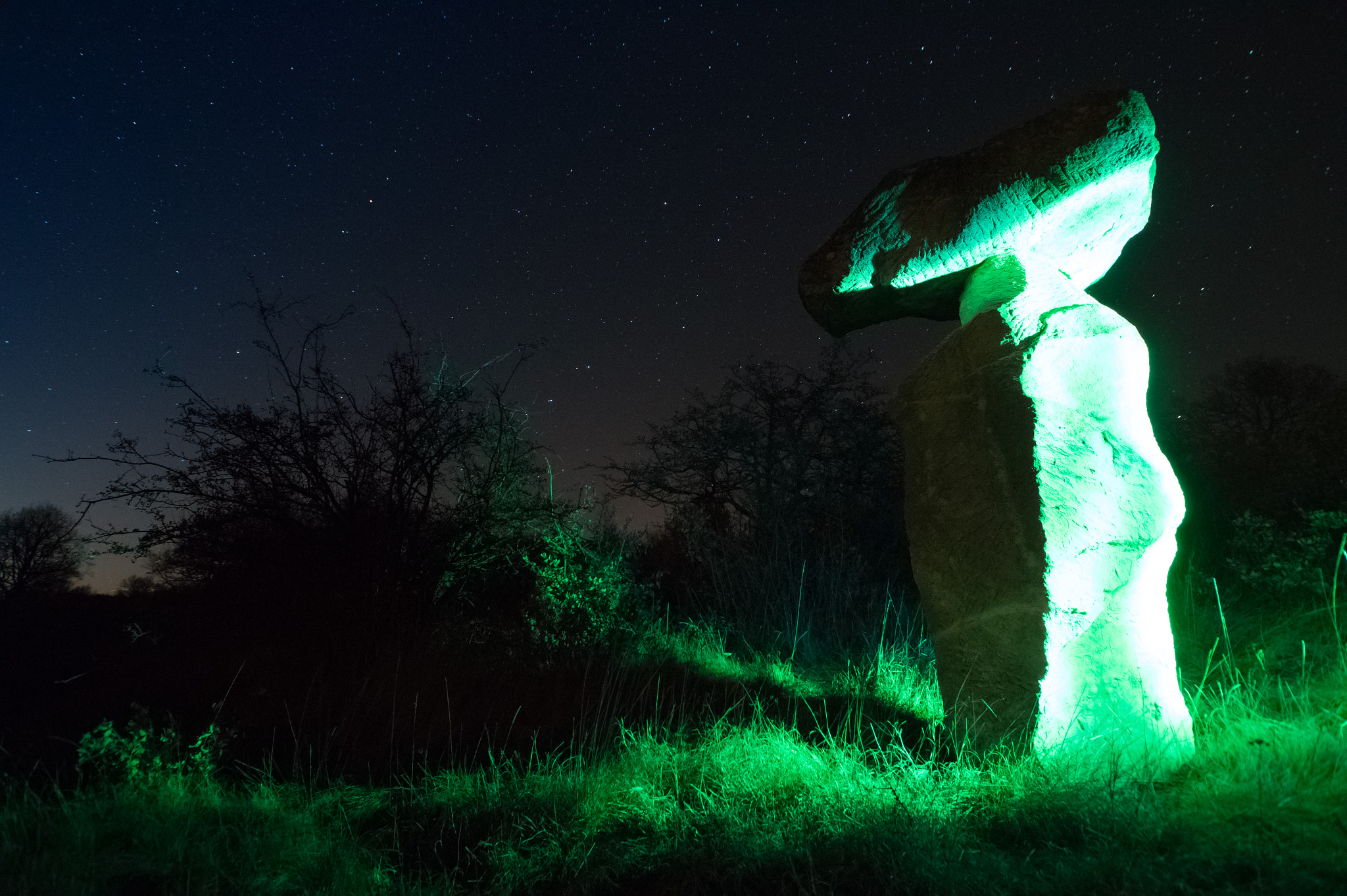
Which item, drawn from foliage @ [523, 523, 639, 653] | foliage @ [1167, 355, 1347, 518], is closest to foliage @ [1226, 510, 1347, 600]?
foliage @ [1167, 355, 1347, 518]

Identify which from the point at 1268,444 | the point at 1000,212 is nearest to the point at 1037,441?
the point at 1000,212

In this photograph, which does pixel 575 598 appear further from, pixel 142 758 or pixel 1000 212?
pixel 1000 212

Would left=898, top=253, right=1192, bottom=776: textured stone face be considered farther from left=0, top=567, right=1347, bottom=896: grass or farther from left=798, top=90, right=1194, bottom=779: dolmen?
left=0, top=567, right=1347, bottom=896: grass

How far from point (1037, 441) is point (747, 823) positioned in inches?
76.9

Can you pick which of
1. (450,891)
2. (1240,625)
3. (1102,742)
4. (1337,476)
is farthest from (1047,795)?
(1337,476)

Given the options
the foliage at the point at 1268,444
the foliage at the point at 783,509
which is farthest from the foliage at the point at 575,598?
the foliage at the point at 1268,444

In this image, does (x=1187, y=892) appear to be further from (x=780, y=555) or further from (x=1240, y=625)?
(x=780, y=555)

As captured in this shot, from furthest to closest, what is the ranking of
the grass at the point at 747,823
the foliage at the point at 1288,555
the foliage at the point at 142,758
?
the foliage at the point at 1288,555
the foliage at the point at 142,758
the grass at the point at 747,823

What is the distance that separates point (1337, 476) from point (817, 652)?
545 cm

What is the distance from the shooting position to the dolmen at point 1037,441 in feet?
9.74

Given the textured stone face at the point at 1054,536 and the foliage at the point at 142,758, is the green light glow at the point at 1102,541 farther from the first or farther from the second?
the foliage at the point at 142,758

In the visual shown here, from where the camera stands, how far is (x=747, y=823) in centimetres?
278

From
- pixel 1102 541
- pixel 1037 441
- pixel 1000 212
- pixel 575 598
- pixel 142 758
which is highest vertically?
pixel 1000 212

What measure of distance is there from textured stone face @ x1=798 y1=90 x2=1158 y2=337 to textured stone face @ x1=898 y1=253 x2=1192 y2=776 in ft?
0.98
